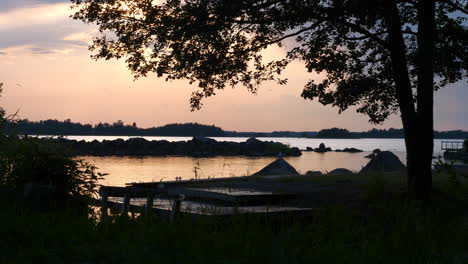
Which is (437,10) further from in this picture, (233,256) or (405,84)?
(233,256)

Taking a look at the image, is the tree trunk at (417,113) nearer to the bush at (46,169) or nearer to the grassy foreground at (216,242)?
the grassy foreground at (216,242)

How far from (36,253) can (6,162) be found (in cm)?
654

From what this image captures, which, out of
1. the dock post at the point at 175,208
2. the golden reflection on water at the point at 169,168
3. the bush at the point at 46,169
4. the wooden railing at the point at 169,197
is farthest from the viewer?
the golden reflection on water at the point at 169,168

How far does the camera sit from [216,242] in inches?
285

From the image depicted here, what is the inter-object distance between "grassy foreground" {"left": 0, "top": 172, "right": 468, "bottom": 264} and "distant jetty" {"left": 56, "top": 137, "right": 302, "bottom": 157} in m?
57.0

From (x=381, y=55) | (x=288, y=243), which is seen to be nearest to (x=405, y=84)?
(x=381, y=55)

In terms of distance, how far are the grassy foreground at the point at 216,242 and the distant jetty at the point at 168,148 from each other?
57.0 m

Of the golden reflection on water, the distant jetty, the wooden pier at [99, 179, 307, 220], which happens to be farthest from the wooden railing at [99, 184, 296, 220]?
the distant jetty

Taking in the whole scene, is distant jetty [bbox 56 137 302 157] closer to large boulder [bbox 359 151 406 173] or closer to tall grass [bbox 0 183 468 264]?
large boulder [bbox 359 151 406 173]

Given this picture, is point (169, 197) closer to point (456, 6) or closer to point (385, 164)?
point (456, 6)

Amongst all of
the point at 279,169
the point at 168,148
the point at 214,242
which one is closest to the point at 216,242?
the point at 214,242

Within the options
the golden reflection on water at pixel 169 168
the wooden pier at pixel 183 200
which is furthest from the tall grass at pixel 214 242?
the golden reflection on water at pixel 169 168

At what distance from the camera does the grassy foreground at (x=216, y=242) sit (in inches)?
268

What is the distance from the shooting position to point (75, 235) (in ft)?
26.0
